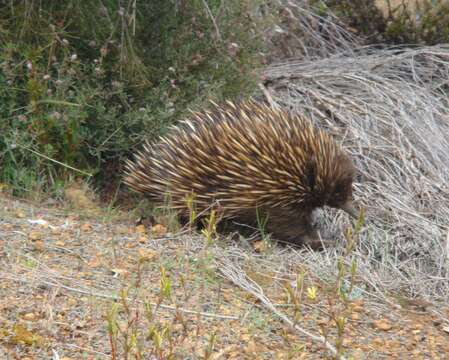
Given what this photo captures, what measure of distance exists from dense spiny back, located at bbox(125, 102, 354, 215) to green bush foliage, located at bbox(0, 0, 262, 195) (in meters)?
0.48

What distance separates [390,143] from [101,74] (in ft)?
6.64

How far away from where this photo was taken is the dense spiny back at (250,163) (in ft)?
15.9

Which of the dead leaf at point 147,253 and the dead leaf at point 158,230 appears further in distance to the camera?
the dead leaf at point 158,230

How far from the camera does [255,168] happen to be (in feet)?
15.8

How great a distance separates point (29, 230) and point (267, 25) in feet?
9.27

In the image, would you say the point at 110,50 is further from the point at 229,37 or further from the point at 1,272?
the point at 1,272

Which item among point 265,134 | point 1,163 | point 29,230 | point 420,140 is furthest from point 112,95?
point 420,140

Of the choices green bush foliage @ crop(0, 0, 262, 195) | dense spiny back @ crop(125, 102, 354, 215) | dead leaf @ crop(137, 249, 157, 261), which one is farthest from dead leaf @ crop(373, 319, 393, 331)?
green bush foliage @ crop(0, 0, 262, 195)

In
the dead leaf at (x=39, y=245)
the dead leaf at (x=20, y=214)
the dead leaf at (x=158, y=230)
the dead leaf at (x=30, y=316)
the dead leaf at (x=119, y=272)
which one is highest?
the dead leaf at (x=39, y=245)

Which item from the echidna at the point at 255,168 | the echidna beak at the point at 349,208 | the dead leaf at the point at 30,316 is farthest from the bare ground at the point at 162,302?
the echidna beak at the point at 349,208

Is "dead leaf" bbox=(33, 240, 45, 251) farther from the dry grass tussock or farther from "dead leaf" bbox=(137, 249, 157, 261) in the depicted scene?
the dry grass tussock

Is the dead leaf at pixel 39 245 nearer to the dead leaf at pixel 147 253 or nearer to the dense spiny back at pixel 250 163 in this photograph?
the dead leaf at pixel 147 253

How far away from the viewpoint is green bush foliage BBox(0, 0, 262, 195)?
509 cm

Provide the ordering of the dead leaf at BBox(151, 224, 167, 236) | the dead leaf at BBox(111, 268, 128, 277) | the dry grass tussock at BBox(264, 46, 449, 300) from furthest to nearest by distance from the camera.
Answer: the dry grass tussock at BBox(264, 46, 449, 300) < the dead leaf at BBox(151, 224, 167, 236) < the dead leaf at BBox(111, 268, 128, 277)
